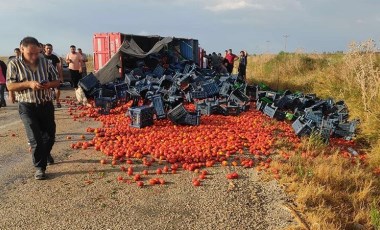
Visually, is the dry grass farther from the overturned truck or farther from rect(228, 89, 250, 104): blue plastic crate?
the overturned truck

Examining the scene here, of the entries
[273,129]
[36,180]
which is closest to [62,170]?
[36,180]

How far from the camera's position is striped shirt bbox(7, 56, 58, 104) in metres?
5.83

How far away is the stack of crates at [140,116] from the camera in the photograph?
9.48 m

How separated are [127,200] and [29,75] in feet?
8.79

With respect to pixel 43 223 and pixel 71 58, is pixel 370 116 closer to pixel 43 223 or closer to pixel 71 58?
pixel 43 223

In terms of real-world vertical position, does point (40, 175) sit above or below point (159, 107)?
below

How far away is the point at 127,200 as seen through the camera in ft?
17.8

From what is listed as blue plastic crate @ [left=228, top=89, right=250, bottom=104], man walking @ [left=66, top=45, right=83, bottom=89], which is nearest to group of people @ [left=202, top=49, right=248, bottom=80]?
blue plastic crate @ [left=228, top=89, right=250, bottom=104]

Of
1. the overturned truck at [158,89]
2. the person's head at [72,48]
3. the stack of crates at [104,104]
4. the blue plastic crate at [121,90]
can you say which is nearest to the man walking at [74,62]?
the person's head at [72,48]

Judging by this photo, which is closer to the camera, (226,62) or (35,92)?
(35,92)

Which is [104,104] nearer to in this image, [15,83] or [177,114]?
[177,114]

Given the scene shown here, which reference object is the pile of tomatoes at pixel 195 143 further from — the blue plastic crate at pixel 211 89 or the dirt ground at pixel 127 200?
the blue plastic crate at pixel 211 89

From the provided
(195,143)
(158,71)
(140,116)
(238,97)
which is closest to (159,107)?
(140,116)

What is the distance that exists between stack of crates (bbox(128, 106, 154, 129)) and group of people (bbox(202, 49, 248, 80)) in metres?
12.6
